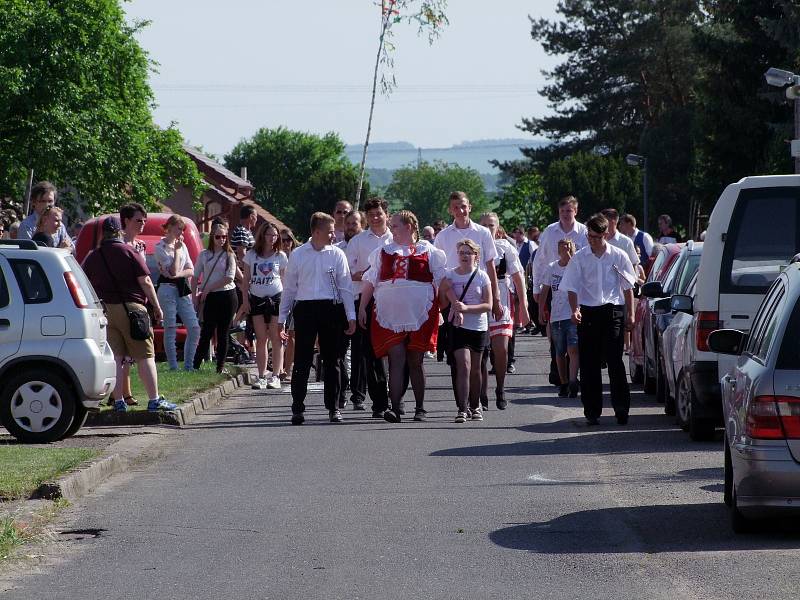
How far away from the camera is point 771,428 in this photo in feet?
27.1

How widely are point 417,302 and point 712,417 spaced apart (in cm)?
312

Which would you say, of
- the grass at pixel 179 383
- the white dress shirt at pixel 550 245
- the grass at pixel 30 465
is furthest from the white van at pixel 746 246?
the white dress shirt at pixel 550 245

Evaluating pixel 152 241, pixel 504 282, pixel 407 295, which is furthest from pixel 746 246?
pixel 152 241

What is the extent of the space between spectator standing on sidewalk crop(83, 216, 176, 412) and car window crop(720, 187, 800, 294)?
525 cm

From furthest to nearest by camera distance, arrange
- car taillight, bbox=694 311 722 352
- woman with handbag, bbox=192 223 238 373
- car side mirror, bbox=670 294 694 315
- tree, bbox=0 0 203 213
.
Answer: tree, bbox=0 0 203 213
woman with handbag, bbox=192 223 238 373
car side mirror, bbox=670 294 694 315
car taillight, bbox=694 311 722 352

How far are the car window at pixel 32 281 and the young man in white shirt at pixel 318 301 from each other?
241 centimetres

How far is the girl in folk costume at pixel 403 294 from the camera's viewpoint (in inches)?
585

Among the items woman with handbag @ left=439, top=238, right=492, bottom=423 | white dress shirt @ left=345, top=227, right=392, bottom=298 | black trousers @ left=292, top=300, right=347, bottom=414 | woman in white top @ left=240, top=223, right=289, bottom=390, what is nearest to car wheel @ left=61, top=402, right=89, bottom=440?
black trousers @ left=292, top=300, right=347, bottom=414

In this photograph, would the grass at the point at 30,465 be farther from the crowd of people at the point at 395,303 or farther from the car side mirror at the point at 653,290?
the car side mirror at the point at 653,290

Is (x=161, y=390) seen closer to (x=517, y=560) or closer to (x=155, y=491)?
(x=155, y=491)

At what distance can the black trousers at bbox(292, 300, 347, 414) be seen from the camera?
15133mm

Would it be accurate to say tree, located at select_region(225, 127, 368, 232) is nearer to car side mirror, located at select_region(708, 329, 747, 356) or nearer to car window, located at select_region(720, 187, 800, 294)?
car window, located at select_region(720, 187, 800, 294)

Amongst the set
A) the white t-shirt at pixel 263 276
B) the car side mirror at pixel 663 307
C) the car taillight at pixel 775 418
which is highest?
the white t-shirt at pixel 263 276

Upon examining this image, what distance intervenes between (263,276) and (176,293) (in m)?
1.54
